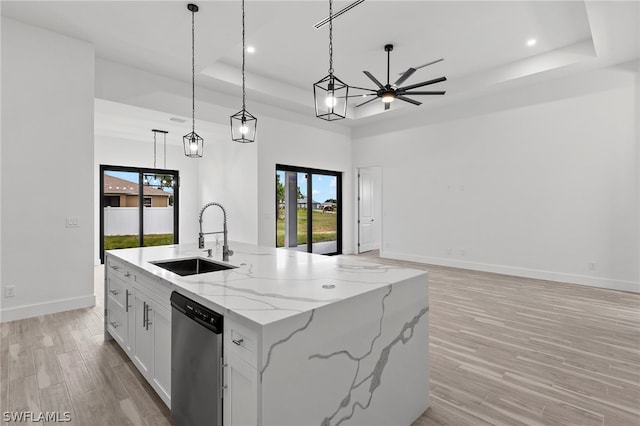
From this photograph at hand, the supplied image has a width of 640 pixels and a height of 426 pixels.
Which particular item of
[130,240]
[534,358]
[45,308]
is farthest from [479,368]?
[130,240]

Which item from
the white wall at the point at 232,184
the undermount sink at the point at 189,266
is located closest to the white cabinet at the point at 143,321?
the undermount sink at the point at 189,266

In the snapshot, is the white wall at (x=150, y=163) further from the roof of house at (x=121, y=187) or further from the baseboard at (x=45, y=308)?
the baseboard at (x=45, y=308)

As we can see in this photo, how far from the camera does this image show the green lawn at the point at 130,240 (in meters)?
7.32

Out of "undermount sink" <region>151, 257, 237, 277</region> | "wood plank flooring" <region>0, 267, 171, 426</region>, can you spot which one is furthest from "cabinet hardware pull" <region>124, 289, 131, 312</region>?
"wood plank flooring" <region>0, 267, 171, 426</region>

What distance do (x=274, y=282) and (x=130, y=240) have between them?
7.24 metres

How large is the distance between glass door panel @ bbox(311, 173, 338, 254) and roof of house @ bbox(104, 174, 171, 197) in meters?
4.08

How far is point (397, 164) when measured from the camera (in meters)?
7.51

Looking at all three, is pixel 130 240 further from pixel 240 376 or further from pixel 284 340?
pixel 284 340

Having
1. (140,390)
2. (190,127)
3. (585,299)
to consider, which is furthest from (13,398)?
(585,299)

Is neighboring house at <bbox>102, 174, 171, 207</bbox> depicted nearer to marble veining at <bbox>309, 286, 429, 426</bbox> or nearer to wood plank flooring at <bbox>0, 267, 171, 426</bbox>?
wood plank flooring at <bbox>0, 267, 171, 426</bbox>

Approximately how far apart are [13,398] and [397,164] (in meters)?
7.03

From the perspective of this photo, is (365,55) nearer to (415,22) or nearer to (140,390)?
(415,22)

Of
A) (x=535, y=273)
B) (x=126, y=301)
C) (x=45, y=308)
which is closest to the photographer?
(x=126, y=301)

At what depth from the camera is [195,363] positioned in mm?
1545
